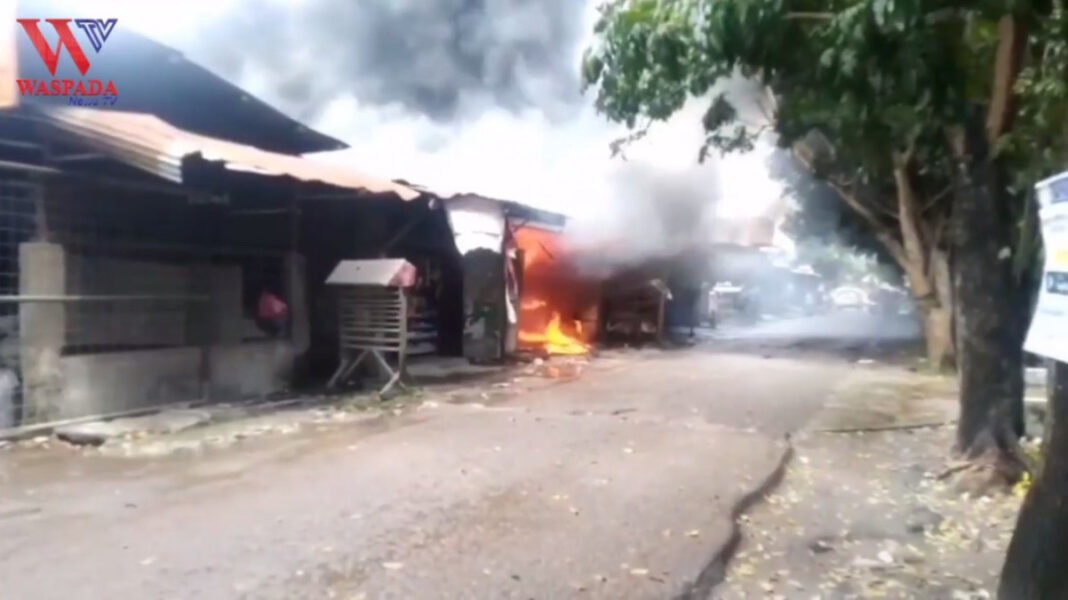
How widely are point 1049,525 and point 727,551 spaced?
5.74 ft

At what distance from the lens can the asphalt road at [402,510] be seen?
436 cm

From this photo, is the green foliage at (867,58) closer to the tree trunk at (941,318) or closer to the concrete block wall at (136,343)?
the concrete block wall at (136,343)

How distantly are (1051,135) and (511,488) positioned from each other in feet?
14.1

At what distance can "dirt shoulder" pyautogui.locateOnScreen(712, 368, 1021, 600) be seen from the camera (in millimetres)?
4684

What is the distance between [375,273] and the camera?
1091cm

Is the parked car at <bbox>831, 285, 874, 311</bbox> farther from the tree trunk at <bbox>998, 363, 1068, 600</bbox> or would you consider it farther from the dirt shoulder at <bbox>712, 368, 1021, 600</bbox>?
the tree trunk at <bbox>998, 363, 1068, 600</bbox>

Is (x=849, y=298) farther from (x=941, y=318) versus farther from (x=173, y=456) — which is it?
(x=173, y=456)

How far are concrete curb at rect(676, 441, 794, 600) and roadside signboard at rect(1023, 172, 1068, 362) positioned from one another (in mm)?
1897

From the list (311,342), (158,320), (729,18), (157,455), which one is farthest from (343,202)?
(729,18)

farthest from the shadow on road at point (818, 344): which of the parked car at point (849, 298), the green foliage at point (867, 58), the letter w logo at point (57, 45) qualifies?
the parked car at point (849, 298)

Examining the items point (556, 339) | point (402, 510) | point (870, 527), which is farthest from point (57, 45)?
point (556, 339)

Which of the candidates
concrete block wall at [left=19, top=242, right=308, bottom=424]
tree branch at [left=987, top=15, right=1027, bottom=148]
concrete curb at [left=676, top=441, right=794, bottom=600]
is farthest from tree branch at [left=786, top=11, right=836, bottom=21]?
concrete block wall at [left=19, top=242, right=308, bottom=424]

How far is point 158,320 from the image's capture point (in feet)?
31.2

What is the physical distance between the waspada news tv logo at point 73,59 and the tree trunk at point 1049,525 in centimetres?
860
